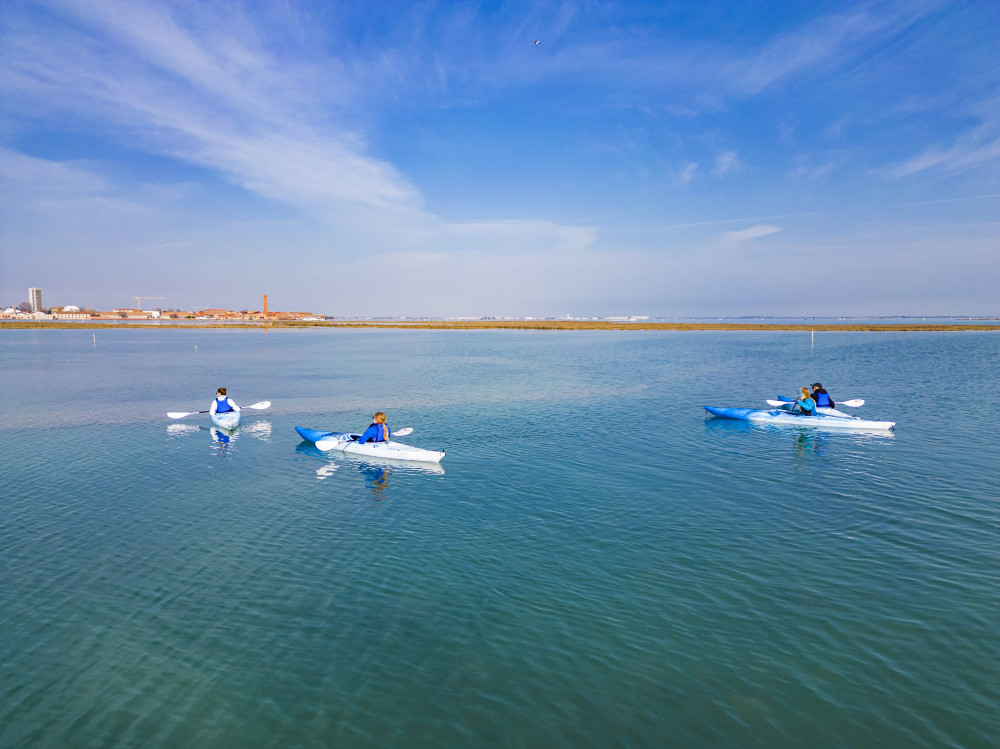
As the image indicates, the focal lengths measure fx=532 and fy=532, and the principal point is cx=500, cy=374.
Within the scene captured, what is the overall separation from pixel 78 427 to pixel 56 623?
73.0ft

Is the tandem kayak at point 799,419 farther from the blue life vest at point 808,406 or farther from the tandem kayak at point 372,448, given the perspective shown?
the tandem kayak at point 372,448

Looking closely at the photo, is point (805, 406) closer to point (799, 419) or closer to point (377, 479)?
point (799, 419)

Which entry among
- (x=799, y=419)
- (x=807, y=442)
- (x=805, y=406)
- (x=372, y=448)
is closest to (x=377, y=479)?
(x=372, y=448)

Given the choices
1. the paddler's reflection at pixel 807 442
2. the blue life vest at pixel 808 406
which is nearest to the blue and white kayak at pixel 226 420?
the paddler's reflection at pixel 807 442

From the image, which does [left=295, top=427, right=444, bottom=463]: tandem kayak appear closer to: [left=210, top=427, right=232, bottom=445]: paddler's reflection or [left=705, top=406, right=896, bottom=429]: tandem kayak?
[left=210, top=427, right=232, bottom=445]: paddler's reflection

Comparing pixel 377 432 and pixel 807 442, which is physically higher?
pixel 377 432

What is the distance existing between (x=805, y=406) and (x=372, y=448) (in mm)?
22136

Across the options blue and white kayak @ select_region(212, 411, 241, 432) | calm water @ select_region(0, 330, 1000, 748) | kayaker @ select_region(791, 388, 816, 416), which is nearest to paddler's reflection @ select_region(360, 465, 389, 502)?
calm water @ select_region(0, 330, 1000, 748)

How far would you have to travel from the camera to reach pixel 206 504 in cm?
1700

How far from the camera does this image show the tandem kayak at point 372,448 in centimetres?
2166

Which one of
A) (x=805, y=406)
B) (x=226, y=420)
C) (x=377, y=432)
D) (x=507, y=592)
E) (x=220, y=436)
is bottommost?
(x=220, y=436)

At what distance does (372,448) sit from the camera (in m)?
22.4

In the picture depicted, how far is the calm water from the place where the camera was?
805 centimetres

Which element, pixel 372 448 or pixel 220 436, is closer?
pixel 372 448
